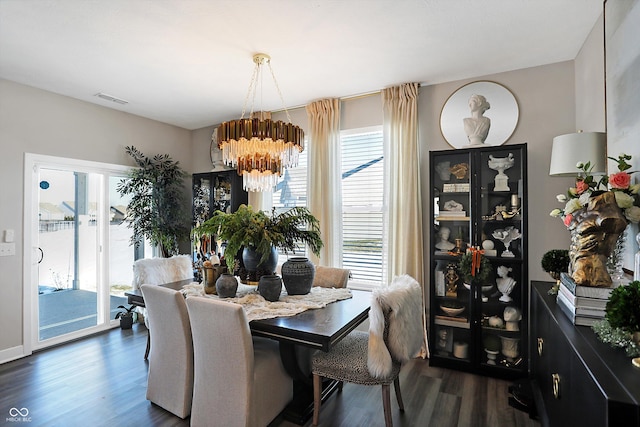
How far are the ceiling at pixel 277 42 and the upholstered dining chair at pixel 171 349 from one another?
191cm

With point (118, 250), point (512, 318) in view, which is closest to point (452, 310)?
point (512, 318)

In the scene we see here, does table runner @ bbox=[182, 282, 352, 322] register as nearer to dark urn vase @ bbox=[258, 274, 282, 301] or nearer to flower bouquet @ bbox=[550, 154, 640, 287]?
dark urn vase @ bbox=[258, 274, 282, 301]

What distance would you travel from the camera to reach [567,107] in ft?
9.34

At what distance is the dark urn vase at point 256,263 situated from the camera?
2545 mm

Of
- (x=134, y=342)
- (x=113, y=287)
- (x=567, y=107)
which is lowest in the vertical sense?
(x=134, y=342)

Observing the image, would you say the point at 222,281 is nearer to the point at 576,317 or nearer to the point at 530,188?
the point at 576,317

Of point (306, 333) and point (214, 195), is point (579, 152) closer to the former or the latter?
point (306, 333)

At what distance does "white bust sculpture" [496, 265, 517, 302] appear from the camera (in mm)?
2830

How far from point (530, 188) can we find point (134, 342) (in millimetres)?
4461

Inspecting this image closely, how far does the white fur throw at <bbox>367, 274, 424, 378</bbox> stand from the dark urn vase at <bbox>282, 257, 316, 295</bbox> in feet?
2.31

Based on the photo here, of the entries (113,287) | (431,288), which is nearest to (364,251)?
(431,288)

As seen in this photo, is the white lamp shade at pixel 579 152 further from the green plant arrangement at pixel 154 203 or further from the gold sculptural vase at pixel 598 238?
the green plant arrangement at pixel 154 203

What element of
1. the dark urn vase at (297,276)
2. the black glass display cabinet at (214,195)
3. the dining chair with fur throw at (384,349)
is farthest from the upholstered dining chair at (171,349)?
the black glass display cabinet at (214,195)

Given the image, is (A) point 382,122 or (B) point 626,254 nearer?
(B) point 626,254
